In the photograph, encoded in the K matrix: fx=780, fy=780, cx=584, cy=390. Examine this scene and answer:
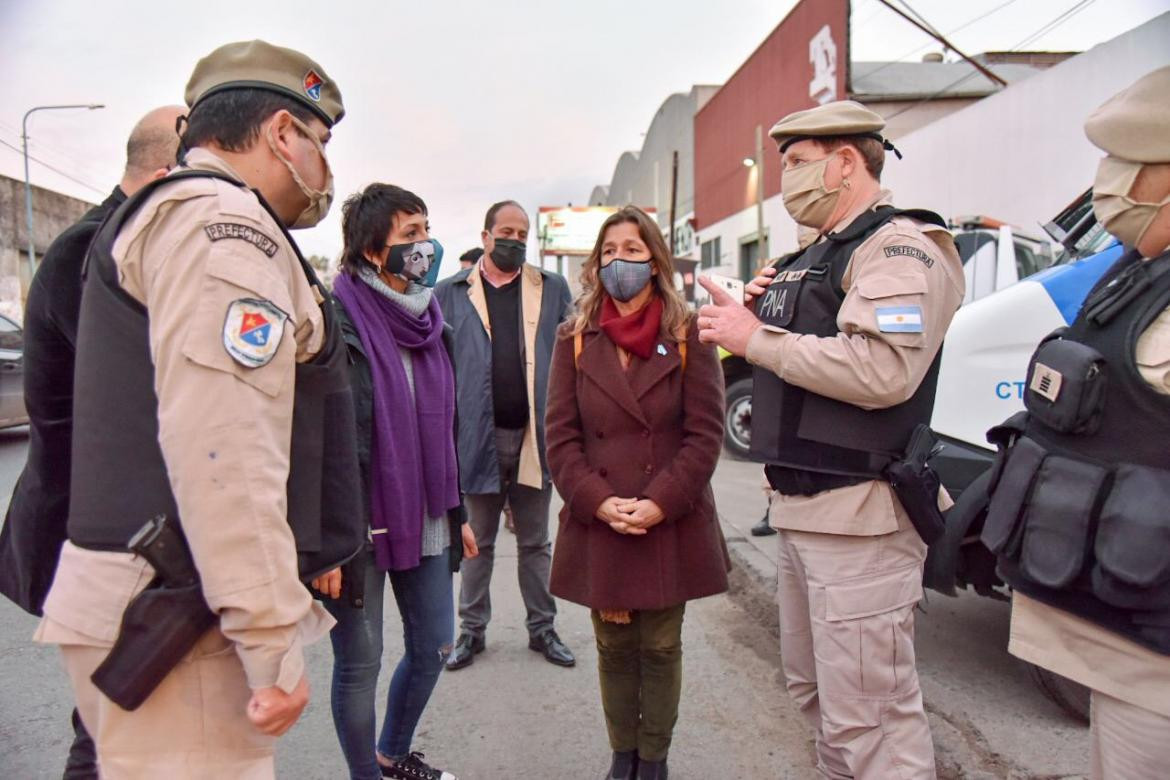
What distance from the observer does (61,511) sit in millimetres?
1679

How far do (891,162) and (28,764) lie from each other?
15420mm

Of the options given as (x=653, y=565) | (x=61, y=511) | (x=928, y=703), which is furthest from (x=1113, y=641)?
(x=61, y=511)

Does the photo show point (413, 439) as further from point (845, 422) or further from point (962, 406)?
point (962, 406)

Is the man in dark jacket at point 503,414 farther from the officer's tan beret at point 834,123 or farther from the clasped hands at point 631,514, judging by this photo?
the officer's tan beret at point 834,123

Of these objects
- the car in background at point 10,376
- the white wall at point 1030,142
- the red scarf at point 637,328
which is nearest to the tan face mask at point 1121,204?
the red scarf at point 637,328

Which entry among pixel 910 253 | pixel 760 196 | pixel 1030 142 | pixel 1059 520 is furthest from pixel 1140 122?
pixel 760 196

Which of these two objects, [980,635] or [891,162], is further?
[891,162]

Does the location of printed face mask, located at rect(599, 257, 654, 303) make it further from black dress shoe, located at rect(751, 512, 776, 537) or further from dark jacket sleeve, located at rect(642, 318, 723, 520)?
black dress shoe, located at rect(751, 512, 776, 537)

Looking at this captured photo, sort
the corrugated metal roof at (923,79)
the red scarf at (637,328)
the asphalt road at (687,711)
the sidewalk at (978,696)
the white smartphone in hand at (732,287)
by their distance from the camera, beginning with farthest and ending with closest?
the corrugated metal roof at (923,79), the asphalt road at (687,711), the sidewalk at (978,696), the red scarf at (637,328), the white smartphone in hand at (732,287)

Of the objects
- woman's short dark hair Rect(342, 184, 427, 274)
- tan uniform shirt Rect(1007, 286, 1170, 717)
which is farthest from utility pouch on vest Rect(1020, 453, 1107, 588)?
woman's short dark hair Rect(342, 184, 427, 274)

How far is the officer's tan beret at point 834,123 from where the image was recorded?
7.14 feet

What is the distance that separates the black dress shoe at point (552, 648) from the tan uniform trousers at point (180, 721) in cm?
252

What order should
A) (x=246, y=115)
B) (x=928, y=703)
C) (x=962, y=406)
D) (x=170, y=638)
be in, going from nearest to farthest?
(x=170, y=638) < (x=246, y=115) < (x=928, y=703) < (x=962, y=406)

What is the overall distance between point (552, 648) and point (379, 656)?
4.97ft
